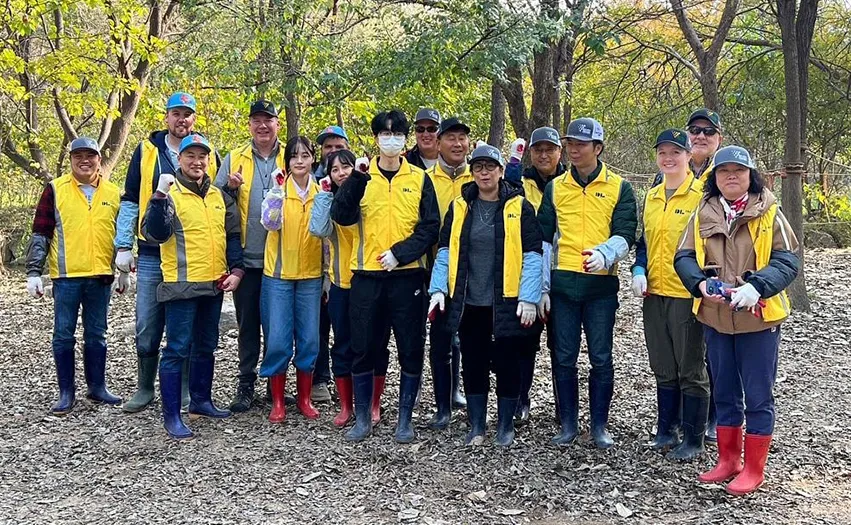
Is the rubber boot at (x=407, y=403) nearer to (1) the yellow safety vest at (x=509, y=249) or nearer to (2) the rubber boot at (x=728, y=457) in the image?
(1) the yellow safety vest at (x=509, y=249)

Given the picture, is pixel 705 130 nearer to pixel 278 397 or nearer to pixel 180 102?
pixel 278 397

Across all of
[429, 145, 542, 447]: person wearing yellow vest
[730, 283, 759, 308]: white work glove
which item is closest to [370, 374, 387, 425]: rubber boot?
[429, 145, 542, 447]: person wearing yellow vest

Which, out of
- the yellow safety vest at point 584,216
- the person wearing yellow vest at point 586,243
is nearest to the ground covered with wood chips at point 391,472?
the person wearing yellow vest at point 586,243

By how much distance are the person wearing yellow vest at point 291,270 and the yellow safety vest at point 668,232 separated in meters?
2.21

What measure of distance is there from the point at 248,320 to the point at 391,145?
171 centimetres

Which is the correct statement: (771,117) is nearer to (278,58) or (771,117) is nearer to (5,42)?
(278,58)

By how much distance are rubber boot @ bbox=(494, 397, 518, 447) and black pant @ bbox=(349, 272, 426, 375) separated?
2.01ft

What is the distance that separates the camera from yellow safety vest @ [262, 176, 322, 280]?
5289mm

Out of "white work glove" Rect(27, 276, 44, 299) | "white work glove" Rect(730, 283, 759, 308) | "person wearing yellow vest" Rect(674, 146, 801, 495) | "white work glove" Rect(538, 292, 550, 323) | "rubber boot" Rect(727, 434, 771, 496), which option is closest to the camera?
"white work glove" Rect(730, 283, 759, 308)

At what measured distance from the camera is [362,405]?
17.0 feet

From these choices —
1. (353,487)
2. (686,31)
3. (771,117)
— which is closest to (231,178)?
(353,487)

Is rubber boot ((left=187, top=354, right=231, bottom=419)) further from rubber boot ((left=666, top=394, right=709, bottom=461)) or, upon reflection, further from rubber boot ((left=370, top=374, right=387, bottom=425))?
rubber boot ((left=666, top=394, right=709, bottom=461))

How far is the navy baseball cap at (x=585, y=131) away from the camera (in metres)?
4.72

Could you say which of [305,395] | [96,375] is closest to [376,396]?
[305,395]
